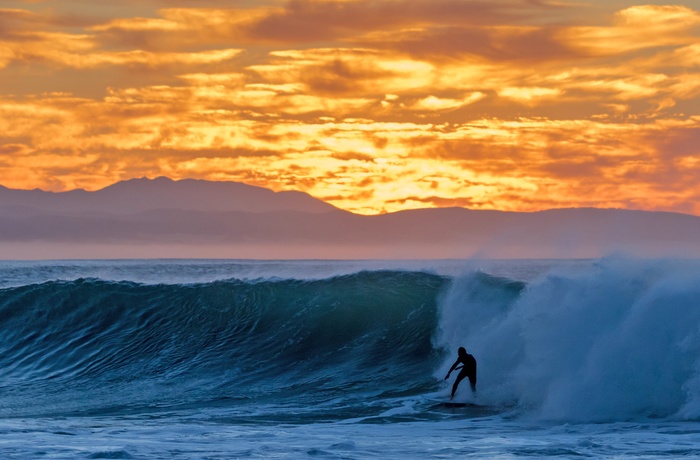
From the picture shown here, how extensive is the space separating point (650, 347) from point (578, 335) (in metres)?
1.31

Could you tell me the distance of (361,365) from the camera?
71.2ft

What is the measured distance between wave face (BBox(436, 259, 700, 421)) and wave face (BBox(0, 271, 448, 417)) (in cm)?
204

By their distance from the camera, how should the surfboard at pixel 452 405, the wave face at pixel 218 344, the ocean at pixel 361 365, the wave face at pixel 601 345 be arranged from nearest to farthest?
the ocean at pixel 361 365, the wave face at pixel 601 345, the surfboard at pixel 452 405, the wave face at pixel 218 344

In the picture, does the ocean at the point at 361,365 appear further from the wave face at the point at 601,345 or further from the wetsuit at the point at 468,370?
the wetsuit at the point at 468,370

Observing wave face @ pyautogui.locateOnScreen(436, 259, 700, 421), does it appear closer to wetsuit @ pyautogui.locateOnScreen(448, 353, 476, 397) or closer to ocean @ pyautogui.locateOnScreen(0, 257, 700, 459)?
ocean @ pyautogui.locateOnScreen(0, 257, 700, 459)

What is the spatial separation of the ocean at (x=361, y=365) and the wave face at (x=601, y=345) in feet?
0.11

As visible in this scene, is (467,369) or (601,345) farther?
(467,369)

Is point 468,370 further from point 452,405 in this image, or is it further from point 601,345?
point 601,345

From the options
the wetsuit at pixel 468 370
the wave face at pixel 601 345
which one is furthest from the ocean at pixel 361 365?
the wetsuit at pixel 468 370

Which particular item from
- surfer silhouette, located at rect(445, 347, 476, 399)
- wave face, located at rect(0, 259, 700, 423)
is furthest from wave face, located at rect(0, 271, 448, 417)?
surfer silhouette, located at rect(445, 347, 476, 399)

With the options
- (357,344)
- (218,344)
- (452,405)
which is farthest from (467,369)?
(218,344)

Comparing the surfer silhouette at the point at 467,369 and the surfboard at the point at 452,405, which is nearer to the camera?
the surfboard at the point at 452,405

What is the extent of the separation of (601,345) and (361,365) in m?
6.08

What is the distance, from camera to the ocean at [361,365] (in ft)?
44.6
